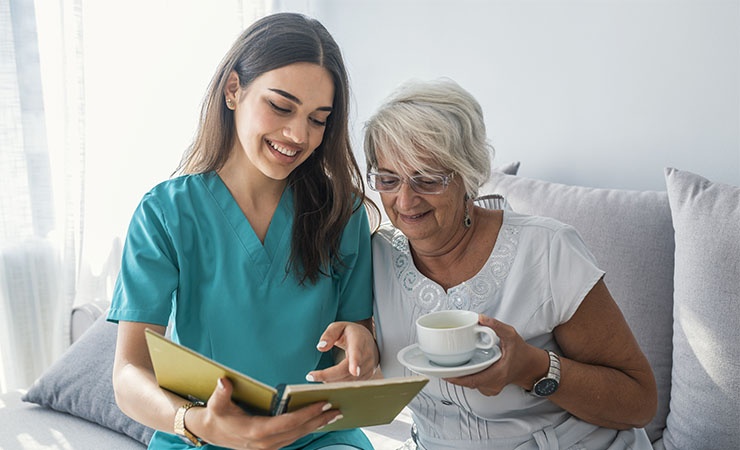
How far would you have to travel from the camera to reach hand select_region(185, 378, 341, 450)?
980mm

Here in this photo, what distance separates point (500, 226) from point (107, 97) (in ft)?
4.78

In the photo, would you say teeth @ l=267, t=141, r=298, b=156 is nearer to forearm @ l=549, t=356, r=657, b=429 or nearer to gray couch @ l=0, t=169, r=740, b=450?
forearm @ l=549, t=356, r=657, b=429

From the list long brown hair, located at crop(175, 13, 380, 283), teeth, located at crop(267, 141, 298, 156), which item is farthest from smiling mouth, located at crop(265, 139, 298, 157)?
long brown hair, located at crop(175, 13, 380, 283)

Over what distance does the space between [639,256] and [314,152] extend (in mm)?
848

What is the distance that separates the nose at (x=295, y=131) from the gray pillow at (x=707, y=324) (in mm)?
932

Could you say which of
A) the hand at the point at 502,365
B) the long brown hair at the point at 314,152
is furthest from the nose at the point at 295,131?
the hand at the point at 502,365

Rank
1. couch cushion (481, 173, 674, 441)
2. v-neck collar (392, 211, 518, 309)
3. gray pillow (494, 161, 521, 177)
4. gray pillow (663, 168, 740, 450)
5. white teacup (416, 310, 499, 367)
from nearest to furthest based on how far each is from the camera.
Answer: white teacup (416, 310, 499, 367) < v-neck collar (392, 211, 518, 309) < gray pillow (663, 168, 740, 450) < couch cushion (481, 173, 674, 441) < gray pillow (494, 161, 521, 177)

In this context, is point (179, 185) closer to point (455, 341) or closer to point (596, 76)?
point (455, 341)

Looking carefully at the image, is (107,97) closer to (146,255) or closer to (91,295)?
(91,295)

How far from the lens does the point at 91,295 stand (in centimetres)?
239

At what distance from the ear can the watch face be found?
761mm

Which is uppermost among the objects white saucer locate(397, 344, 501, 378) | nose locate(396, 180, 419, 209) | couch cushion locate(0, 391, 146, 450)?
nose locate(396, 180, 419, 209)

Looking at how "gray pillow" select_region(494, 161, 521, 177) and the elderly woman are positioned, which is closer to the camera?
the elderly woman

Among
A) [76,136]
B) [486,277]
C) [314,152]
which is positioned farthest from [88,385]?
[486,277]
